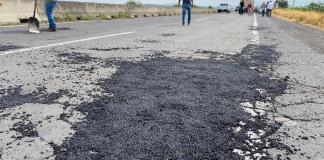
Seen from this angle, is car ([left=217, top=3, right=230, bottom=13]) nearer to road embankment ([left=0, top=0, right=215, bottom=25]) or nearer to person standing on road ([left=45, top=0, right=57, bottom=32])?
road embankment ([left=0, top=0, right=215, bottom=25])

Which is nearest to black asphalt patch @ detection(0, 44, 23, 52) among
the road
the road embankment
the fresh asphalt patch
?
the fresh asphalt patch

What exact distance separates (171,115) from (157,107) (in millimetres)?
253

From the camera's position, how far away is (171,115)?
3332mm

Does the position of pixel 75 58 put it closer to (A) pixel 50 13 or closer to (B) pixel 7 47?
(B) pixel 7 47

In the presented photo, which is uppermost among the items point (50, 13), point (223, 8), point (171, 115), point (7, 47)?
point (50, 13)

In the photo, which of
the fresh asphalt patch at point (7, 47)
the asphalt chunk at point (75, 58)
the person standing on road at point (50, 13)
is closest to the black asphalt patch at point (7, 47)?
the fresh asphalt patch at point (7, 47)

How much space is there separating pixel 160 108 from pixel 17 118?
121cm

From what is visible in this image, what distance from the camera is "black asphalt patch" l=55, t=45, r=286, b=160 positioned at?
8.49 ft

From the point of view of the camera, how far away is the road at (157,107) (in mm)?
2639

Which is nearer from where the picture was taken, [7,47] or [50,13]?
[7,47]

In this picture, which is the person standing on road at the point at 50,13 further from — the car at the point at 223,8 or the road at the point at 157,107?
the car at the point at 223,8

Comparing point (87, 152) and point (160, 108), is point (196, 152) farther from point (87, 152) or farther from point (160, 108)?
point (160, 108)

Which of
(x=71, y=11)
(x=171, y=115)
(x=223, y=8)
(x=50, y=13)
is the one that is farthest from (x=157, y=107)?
(x=223, y=8)

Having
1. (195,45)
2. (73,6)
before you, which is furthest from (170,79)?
(73,6)
